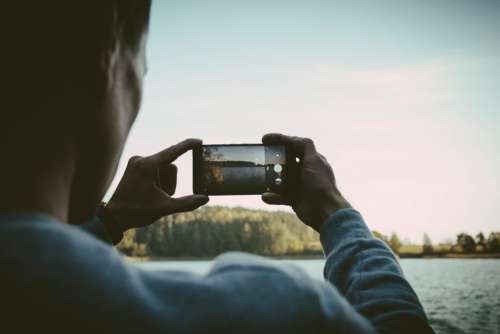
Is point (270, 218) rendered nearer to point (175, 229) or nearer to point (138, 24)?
point (175, 229)

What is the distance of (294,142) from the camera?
201 centimetres

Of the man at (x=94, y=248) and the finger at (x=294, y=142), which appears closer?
the man at (x=94, y=248)

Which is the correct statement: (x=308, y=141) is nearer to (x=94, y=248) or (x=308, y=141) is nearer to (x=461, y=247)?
(x=94, y=248)

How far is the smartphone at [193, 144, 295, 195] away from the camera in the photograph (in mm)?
2438

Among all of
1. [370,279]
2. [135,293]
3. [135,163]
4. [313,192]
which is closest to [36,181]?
[135,293]

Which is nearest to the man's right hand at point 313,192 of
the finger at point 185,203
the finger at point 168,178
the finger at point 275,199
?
the finger at point 275,199

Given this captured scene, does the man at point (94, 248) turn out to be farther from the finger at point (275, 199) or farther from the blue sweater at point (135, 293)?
the finger at point (275, 199)

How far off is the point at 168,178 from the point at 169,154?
0.13 metres

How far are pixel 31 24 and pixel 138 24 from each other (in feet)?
0.86

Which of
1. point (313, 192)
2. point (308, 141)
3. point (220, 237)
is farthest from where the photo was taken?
point (220, 237)

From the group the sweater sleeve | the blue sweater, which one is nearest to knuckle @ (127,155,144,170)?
the sweater sleeve

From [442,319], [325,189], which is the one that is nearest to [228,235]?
[442,319]

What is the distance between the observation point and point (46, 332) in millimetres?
590

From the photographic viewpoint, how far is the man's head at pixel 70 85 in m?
0.73
